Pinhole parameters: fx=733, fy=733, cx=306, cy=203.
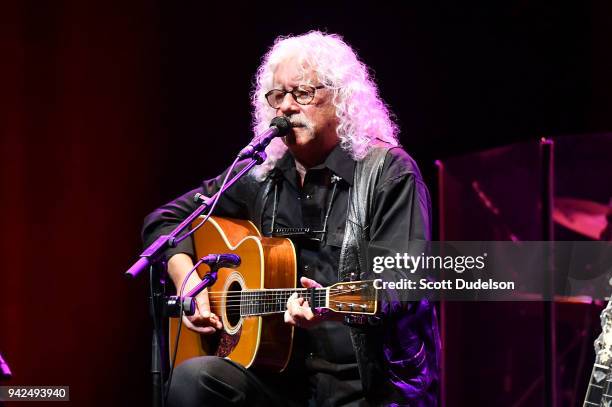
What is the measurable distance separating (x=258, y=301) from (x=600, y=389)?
47.2 inches

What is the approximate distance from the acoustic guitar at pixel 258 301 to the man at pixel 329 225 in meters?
0.06

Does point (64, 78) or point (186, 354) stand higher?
point (64, 78)

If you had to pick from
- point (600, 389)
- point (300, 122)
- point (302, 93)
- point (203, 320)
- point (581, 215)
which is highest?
point (302, 93)

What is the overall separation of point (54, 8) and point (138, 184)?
103 centimetres

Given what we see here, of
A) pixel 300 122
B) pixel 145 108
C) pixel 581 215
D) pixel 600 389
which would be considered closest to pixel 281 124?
pixel 300 122

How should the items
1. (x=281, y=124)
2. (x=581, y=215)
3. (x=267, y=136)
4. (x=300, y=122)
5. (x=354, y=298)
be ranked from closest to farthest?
(x=354, y=298) < (x=267, y=136) < (x=281, y=124) < (x=300, y=122) < (x=581, y=215)

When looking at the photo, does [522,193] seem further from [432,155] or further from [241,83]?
[241,83]

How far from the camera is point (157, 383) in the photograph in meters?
2.24

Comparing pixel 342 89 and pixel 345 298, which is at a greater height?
pixel 342 89

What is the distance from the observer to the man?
245cm

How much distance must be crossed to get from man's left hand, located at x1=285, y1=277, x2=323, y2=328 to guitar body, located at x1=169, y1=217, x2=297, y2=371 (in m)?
0.27

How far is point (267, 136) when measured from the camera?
8.57ft

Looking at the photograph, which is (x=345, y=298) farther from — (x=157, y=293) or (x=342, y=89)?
(x=342, y=89)

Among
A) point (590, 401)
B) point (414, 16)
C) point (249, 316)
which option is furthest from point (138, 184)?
point (590, 401)
